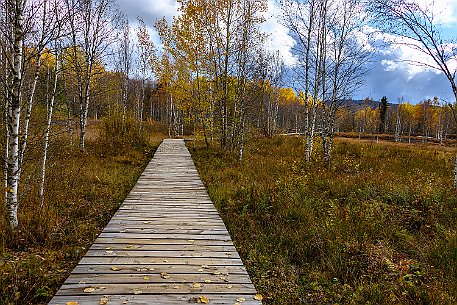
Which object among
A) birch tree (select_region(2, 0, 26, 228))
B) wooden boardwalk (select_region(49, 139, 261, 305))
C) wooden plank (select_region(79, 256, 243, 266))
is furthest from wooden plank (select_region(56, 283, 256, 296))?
birch tree (select_region(2, 0, 26, 228))

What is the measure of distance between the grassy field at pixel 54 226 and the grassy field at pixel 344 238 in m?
2.47

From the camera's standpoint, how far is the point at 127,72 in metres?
22.5

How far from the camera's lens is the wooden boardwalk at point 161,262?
305 centimetres

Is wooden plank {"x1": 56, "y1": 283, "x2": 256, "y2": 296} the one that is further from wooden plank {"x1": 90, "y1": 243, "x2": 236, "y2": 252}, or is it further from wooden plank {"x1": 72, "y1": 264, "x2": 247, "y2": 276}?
wooden plank {"x1": 90, "y1": 243, "x2": 236, "y2": 252}

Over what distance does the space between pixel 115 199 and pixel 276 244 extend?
421cm

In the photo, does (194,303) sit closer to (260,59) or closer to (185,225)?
(185,225)

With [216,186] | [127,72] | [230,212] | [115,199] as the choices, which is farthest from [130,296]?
Answer: [127,72]

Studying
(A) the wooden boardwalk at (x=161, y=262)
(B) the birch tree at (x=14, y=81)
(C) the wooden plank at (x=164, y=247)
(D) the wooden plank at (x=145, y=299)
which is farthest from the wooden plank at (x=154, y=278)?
(B) the birch tree at (x=14, y=81)

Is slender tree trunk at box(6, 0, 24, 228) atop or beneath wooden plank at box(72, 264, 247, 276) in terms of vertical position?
atop

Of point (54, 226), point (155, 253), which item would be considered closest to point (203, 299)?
point (155, 253)

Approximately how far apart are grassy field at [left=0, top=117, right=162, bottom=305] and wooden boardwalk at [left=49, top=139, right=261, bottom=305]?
35cm

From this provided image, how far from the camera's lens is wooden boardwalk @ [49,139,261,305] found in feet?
10.0

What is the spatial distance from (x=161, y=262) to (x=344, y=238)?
3.08 meters

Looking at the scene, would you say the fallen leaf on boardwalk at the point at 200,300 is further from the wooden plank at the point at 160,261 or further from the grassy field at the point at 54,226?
the grassy field at the point at 54,226
